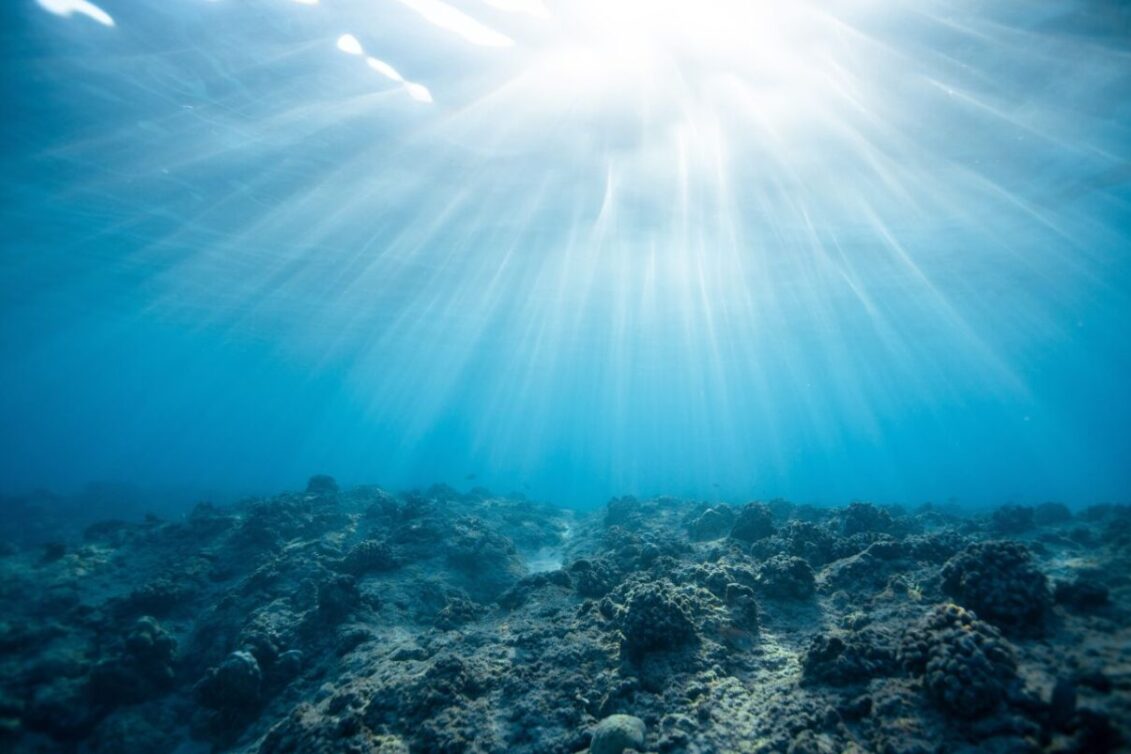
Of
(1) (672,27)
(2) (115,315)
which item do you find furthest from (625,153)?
(2) (115,315)

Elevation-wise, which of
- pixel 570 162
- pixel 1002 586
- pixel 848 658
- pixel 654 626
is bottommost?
pixel 848 658

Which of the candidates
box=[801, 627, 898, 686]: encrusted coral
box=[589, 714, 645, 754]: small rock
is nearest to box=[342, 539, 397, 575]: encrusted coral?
box=[589, 714, 645, 754]: small rock

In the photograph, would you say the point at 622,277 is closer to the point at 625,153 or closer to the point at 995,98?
the point at 625,153

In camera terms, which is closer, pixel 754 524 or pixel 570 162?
pixel 754 524

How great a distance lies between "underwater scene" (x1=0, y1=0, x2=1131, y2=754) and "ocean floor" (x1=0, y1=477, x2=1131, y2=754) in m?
0.05

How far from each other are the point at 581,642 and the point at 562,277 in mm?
31625

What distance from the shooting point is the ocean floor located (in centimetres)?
475

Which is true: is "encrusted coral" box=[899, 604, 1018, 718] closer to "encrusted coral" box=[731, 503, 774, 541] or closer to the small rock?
the small rock

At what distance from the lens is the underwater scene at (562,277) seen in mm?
5777

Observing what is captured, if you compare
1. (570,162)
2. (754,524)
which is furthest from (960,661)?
(570,162)

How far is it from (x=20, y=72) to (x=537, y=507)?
27.4 meters

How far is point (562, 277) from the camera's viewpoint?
3684 centimetres

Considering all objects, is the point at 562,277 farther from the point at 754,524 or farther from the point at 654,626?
the point at 654,626

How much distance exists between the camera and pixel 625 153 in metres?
20.3
